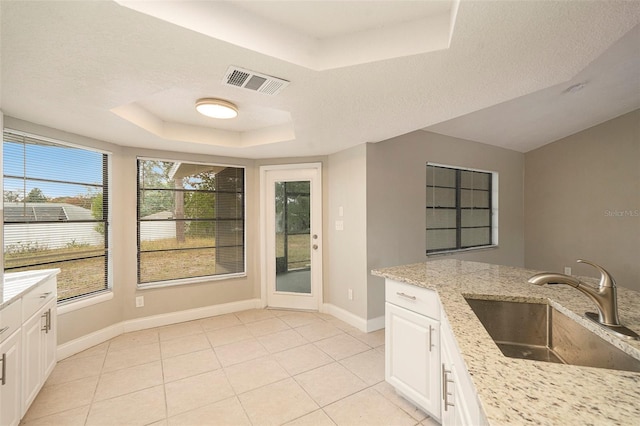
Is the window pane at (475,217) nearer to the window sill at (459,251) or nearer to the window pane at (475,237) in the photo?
the window pane at (475,237)

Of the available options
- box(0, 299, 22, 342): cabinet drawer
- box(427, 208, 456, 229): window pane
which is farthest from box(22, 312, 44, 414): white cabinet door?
box(427, 208, 456, 229): window pane

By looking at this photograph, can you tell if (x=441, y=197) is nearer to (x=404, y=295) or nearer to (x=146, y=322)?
(x=404, y=295)

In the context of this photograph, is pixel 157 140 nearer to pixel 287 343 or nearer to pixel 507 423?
pixel 287 343

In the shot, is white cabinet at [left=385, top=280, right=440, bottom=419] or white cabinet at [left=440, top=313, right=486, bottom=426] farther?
white cabinet at [left=385, top=280, right=440, bottom=419]

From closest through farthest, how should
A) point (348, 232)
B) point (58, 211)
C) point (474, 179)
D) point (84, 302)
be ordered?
point (58, 211)
point (84, 302)
point (348, 232)
point (474, 179)

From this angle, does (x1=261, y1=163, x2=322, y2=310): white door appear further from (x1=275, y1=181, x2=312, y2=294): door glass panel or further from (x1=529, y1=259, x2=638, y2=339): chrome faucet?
(x1=529, y1=259, x2=638, y2=339): chrome faucet

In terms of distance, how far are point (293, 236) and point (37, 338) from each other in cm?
270

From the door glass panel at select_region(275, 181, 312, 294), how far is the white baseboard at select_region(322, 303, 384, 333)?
0.51 metres

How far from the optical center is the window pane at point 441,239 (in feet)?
13.3

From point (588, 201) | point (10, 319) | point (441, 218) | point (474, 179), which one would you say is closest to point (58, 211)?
point (10, 319)

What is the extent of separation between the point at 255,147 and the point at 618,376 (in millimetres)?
3361

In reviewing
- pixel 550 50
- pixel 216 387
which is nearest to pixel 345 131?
pixel 550 50

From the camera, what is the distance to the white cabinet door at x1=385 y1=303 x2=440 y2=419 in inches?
67.8

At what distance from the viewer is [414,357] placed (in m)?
1.86
